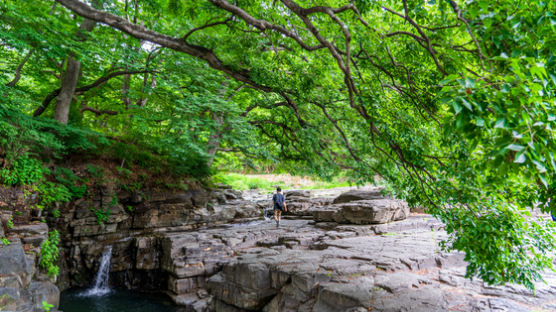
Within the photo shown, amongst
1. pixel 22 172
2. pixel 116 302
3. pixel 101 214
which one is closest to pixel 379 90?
pixel 116 302

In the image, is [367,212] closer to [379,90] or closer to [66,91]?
[379,90]

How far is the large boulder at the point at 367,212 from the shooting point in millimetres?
10320

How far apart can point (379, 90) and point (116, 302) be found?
932cm

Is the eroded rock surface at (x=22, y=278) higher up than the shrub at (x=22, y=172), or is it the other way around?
the shrub at (x=22, y=172)

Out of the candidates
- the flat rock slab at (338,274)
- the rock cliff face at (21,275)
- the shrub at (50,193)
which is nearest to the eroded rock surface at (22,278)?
the rock cliff face at (21,275)

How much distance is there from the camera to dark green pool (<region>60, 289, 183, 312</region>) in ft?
25.0

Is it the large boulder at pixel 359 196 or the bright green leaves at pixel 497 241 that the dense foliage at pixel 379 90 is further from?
the large boulder at pixel 359 196

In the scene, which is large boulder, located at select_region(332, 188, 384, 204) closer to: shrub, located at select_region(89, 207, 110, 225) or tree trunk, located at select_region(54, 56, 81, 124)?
shrub, located at select_region(89, 207, 110, 225)

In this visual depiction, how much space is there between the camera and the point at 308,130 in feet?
25.9

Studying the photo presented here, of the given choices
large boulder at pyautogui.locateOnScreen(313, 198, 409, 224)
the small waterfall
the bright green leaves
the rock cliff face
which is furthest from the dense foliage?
the small waterfall

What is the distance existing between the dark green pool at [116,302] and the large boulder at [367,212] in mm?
6641

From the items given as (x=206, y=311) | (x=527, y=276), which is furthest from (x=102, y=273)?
(x=527, y=276)

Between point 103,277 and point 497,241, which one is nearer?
point 497,241

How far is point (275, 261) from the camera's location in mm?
6969
